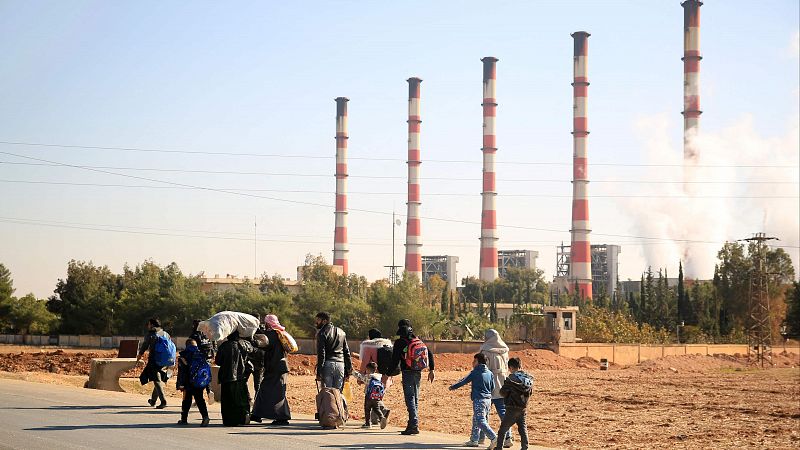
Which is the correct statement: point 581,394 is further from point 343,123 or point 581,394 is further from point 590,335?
point 343,123

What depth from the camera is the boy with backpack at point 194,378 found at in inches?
616

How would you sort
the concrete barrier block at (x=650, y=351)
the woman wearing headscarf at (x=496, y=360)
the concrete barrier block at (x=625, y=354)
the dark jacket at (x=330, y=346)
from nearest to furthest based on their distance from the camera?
the woman wearing headscarf at (x=496, y=360) < the dark jacket at (x=330, y=346) < the concrete barrier block at (x=625, y=354) < the concrete barrier block at (x=650, y=351)

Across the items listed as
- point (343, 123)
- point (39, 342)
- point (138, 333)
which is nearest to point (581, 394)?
point (138, 333)

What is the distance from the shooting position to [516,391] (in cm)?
1332

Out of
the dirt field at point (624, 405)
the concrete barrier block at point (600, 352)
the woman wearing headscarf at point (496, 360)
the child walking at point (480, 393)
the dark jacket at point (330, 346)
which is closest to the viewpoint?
the child walking at point (480, 393)

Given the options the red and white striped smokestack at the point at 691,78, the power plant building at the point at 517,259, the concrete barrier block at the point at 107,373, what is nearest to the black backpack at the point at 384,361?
the concrete barrier block at the point at 107,373

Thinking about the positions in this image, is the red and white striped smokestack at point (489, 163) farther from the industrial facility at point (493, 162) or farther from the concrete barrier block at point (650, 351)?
the concrete barrier block at point (650, 351)

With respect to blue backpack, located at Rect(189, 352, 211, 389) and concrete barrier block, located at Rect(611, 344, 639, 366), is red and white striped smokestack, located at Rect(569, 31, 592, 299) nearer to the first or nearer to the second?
concrete barrier block, located at Rect(611, 344, 639, 366)

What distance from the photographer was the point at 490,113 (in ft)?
314

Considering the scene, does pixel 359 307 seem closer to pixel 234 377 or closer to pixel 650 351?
pixel 650 351

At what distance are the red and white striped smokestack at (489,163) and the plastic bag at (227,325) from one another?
262 ft

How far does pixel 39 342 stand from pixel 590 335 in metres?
37.3

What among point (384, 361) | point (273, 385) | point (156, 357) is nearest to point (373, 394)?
point (384, 361)

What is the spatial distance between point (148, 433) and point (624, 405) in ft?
51.8
